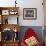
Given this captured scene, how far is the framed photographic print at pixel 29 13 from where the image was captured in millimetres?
5387

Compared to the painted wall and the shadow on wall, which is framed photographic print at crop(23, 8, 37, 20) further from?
the shadow on wall

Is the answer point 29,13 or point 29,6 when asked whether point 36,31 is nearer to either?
point 29,13

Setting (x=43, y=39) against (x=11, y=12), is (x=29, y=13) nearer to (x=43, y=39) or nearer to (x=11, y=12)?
(x=11, y=12)

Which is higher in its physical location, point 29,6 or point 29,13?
point 29,6

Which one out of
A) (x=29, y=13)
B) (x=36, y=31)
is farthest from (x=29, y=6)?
(x=36, y=31)

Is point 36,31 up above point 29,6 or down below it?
below

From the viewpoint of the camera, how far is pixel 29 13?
5.41 metres

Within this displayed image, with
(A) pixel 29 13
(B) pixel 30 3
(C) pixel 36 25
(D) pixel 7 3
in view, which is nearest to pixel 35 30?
(C) pixel 36 25

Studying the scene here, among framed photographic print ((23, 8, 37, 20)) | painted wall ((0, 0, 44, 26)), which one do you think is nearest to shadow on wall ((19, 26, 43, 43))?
painted wall ((0, 0, 44, 26))

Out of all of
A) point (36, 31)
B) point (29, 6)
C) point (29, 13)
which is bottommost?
point (36, 31)

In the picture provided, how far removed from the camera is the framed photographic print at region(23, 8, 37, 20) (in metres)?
5.39

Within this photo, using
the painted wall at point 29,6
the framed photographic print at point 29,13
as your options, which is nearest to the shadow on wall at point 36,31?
the painted wall at point 29,6

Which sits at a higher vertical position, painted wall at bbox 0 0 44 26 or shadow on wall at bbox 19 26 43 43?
painted wall at bbox 0 0 44 26

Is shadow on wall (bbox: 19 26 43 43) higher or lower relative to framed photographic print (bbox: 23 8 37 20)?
lower
